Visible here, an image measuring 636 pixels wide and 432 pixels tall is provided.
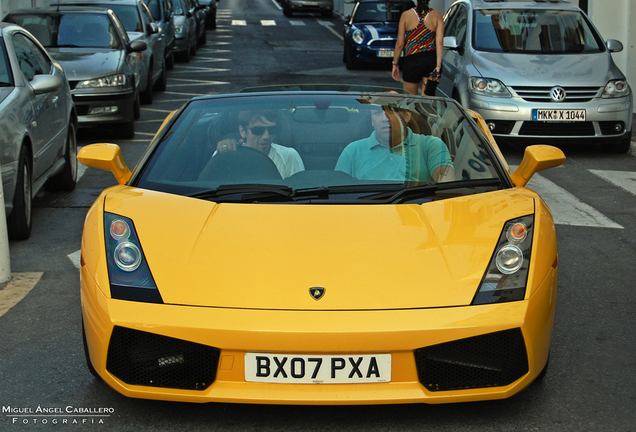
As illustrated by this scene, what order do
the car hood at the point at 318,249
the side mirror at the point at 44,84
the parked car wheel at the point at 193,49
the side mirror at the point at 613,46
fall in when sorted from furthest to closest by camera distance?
the parked car wheel at the point at 193,49, the side mirror at the point at 613,46, the side mirror at the point at 44,84, the car hood at the point at 318,249

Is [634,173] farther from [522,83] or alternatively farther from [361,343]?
[361,343]

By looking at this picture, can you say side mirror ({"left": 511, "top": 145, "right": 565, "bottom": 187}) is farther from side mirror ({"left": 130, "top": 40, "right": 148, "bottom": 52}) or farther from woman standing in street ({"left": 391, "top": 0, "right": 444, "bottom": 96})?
side mirror ({"left": 130, "top": 40, "right": 148, "bottom": 52})

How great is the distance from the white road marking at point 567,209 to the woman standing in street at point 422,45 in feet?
7.51

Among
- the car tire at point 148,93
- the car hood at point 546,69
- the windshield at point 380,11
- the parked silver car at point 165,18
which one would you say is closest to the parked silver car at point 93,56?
the car tire at point 148,93

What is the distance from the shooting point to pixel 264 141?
440 centimetres

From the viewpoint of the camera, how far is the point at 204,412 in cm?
347

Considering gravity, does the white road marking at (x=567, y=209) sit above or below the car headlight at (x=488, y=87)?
below

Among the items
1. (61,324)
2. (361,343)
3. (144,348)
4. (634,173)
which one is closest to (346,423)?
(361,343)

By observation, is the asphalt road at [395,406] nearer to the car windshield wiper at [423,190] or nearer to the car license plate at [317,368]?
the car license plate at [317,368]

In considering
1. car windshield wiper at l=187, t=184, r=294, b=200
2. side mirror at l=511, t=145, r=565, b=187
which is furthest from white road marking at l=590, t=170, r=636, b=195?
car windshield wiper at l=187, t=184, r=294, b=200

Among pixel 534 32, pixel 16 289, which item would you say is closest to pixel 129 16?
pixel 534 32

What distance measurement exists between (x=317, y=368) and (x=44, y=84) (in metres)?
4.77

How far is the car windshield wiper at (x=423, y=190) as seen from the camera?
12.7 feet

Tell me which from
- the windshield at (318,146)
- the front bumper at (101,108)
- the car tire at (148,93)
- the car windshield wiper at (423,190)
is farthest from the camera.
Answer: the car tire at (148,93)
